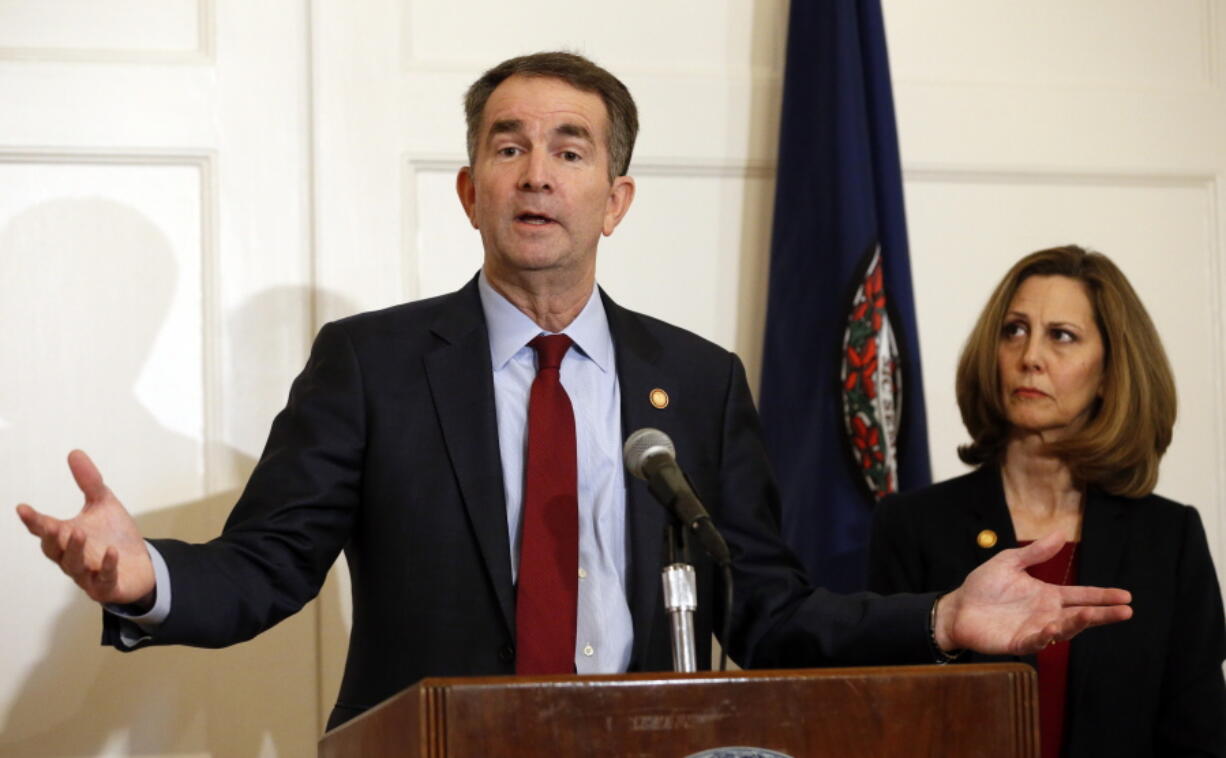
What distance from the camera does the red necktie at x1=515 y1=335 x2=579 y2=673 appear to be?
2184 mm

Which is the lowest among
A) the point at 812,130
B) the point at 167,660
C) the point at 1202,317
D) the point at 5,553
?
the point at 167,660

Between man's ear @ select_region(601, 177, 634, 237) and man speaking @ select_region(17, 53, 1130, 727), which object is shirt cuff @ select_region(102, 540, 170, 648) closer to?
man speaking @ select_region(17, 53, 1130, 727)

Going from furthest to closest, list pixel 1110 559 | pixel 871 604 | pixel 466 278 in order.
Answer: pixel 466 278 → pixel 1110 559 → pixel 871 604

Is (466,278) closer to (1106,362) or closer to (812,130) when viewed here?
(812,130)

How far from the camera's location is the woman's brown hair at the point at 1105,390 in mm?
3102

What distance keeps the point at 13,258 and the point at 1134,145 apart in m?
2.67

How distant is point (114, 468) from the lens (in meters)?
3.28

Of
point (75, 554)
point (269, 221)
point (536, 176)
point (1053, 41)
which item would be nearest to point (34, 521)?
point (75, 554)

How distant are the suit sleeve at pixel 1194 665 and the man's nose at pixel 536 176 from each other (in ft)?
5.04

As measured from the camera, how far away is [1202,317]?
12.8ft

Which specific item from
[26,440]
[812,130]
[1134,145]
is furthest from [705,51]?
[26,440]

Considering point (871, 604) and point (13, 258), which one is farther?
point (13, 258)

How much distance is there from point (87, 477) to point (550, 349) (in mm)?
811

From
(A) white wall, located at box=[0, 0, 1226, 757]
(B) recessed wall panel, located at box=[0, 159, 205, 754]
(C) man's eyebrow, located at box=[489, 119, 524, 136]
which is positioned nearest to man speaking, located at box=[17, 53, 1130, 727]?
(C) man's eyebrow, located at box=[489, 119, 524, 136]
